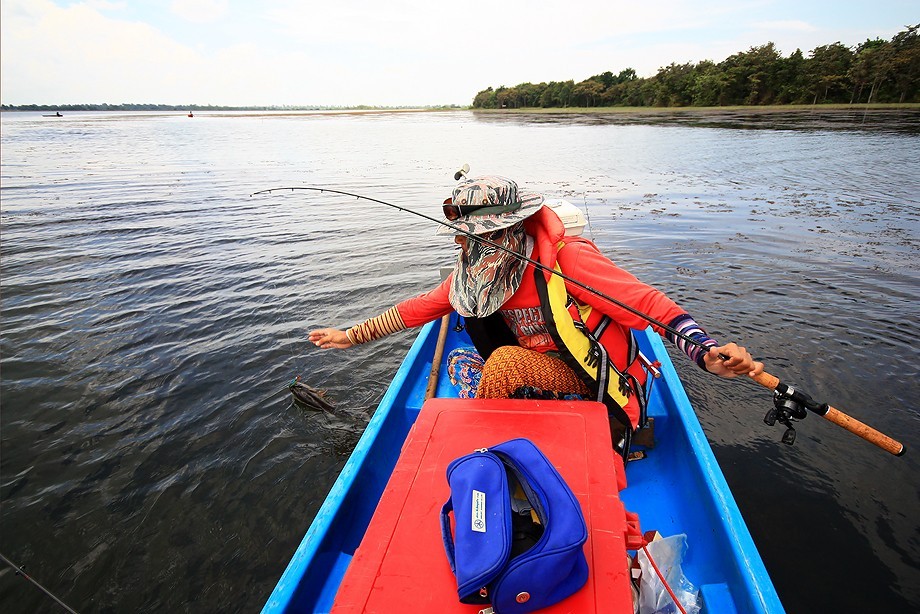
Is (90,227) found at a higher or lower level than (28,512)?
higher

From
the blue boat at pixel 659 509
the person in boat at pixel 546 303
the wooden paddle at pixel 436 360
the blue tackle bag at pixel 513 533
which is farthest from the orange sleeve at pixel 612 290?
the wooden paddle at pixel 436 360

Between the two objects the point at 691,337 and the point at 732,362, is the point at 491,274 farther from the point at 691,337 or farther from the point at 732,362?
the point at 732,362

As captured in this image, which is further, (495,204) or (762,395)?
(762,395)

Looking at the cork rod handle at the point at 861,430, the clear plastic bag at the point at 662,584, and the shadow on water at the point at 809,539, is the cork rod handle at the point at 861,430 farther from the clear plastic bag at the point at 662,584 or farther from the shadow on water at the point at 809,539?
the shadow on water at the point at 809,539

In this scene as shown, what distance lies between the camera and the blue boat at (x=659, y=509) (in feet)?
6.86

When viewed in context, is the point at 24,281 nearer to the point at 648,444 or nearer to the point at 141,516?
the point at 141,516

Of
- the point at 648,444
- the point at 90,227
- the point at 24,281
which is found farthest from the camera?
the point at 90,227

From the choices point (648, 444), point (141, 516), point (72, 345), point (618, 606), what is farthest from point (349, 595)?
point (72, 345)

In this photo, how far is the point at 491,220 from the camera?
259 cm

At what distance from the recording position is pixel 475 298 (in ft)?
9.04

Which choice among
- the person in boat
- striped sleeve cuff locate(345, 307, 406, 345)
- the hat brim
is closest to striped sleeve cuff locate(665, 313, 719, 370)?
the person in boat

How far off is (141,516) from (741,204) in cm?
1435

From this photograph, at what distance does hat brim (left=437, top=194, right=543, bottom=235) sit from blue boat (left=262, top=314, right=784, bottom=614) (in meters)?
1.50

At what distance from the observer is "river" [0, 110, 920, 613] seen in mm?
3316
